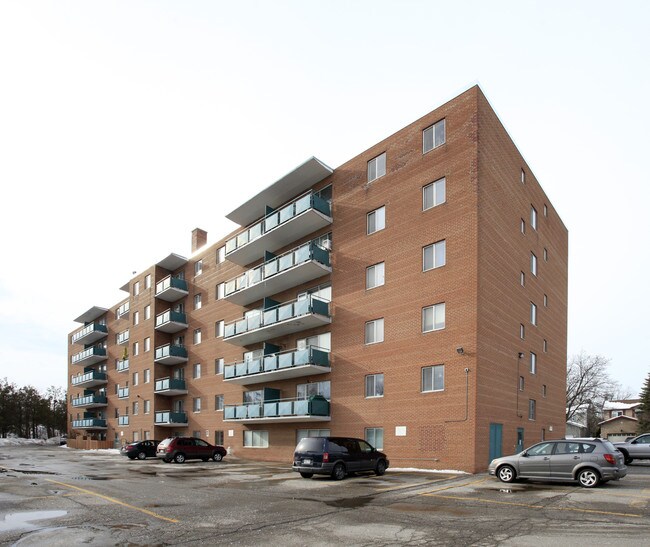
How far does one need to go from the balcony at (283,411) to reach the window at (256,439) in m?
0.86

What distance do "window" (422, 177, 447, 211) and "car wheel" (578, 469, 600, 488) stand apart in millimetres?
12959

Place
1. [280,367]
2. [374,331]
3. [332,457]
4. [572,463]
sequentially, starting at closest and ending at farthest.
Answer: [572,463] → [332,457] → [374,331] → [280,367]

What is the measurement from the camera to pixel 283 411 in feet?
96.0

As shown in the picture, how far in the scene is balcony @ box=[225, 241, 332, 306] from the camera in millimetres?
29128

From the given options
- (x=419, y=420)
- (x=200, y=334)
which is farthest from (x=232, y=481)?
(x=200, y=334)

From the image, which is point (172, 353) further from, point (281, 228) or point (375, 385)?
point (375, 385)

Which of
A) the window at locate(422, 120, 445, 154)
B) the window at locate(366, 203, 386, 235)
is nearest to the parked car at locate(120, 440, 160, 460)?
the window at locate(366, 203, 386, 235)

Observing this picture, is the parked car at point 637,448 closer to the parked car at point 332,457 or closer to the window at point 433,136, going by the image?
the parked car at point 332,457

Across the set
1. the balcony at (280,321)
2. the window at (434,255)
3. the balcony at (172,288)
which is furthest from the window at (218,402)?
the window at (434,255)

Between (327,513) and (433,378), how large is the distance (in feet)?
41.4

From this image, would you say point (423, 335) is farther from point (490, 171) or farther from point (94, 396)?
point (94, 396)

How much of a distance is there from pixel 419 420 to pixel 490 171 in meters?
11.7

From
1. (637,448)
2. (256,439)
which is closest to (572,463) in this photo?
(637,448)

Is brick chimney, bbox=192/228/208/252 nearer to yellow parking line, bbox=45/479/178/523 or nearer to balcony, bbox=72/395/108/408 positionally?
balcony, bbox=72/395/108/408
